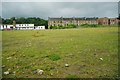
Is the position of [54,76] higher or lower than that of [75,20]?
lower

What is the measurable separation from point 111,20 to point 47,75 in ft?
493

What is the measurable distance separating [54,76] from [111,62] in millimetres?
2247


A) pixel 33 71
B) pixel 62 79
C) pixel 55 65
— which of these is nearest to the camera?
pixel 62 79

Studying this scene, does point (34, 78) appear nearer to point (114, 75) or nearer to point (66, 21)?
point (114, 75)

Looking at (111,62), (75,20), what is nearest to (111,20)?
(75,20)

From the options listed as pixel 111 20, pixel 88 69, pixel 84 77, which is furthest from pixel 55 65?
pixel 111 20

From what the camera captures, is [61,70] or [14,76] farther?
[61,70]

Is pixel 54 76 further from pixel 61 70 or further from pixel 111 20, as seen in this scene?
pixel 111 20

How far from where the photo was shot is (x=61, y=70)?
17.9 ft

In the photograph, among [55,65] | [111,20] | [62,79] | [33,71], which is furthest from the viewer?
[111,20]

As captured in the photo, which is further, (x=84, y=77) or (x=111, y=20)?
(x=111, y=20)

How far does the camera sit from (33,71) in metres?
5.39

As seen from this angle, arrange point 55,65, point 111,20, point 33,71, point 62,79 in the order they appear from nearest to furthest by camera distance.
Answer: point 62,79 → point 33,71 → point 55,65 → point 111,20

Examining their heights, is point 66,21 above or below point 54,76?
above
